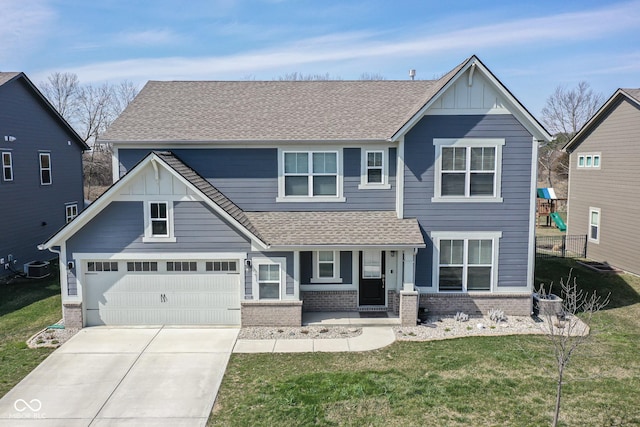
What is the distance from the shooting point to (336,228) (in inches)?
595

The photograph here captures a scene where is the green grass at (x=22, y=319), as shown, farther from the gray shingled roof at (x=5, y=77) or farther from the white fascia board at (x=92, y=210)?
the gray shingled roof at (x=5, y=77)

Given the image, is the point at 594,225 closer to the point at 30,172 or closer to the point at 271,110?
the point at 271,110

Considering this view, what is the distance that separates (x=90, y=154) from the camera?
55.6 meters

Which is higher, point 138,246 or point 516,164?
point 516,164

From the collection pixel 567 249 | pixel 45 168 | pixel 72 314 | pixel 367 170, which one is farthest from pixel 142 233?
pixel 567 249

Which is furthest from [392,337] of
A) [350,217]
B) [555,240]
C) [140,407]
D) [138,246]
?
[555,240]

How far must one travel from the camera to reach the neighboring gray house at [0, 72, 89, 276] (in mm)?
20781

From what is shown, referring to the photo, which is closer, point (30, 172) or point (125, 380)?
point (125, 380)

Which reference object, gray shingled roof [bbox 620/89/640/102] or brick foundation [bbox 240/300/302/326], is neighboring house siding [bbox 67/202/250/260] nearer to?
brick foundation [bbox 240/300/302/326]

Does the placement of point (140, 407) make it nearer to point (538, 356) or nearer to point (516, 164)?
point (538, 356)

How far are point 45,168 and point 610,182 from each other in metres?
26.5

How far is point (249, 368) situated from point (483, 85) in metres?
10.5

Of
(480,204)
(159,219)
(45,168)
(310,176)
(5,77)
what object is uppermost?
(5,77)

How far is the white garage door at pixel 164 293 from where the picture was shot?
47.6ft
